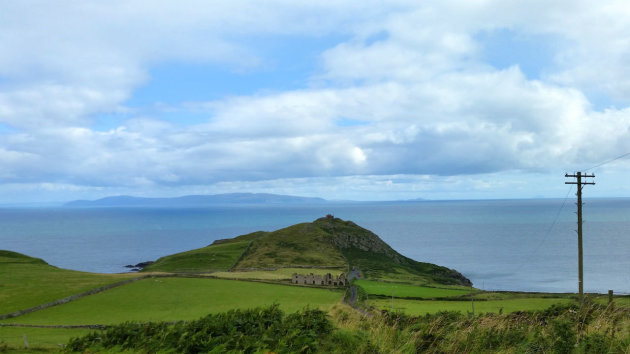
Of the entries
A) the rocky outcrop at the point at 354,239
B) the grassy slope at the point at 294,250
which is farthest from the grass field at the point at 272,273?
the rocky outcrop at the point at 354,239

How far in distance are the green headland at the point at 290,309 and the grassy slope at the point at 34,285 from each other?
0.19 meters

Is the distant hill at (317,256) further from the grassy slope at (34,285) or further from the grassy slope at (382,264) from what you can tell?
the grassy slope at (34,285)

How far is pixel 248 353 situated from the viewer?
47.2ft

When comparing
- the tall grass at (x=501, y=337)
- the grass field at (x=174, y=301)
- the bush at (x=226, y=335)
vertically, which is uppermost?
the tall grass at (x=501, y=337)

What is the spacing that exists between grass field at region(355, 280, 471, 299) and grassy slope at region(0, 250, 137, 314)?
34207 millimetres

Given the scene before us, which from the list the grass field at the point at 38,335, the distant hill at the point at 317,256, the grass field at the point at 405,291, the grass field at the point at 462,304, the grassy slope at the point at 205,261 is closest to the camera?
the grass field at the point at 38,335

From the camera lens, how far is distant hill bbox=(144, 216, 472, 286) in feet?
310

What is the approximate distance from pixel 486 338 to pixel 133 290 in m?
51.0

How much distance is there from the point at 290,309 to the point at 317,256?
6246 cm

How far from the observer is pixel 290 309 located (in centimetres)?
4216

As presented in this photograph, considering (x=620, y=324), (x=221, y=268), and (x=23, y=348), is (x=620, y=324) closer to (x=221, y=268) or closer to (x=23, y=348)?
(x=23, y=348)

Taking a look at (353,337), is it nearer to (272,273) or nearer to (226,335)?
(226,335)

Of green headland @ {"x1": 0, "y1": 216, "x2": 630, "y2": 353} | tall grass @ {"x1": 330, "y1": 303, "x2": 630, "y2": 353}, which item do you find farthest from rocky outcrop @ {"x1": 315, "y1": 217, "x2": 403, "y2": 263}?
tall grass @ {"x1": 330, "y1": 303, "x2": 630, "y2": 353}

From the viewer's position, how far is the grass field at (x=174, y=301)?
41.8 meters
